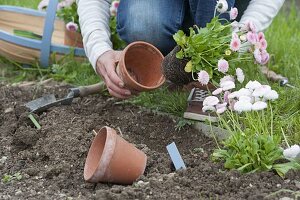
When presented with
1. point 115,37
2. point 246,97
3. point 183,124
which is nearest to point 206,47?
point 246,97

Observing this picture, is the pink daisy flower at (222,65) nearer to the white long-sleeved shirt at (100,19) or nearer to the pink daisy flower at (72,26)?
the white long-sleeved shirt at (100,19)

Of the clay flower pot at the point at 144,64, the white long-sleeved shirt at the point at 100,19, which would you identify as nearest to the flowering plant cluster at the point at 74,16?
the white long-sleeved shirt at the point at 100,19

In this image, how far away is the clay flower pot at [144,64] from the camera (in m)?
2.90

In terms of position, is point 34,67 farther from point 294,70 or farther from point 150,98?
point 294,70

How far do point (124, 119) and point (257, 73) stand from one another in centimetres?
66

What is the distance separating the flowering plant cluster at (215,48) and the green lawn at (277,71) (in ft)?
0.98

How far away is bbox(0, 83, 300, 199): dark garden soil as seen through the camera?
7.26 ft

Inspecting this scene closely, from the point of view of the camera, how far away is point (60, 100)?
319cm

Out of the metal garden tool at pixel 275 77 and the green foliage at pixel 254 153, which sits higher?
the green foliage at pixel 254 153

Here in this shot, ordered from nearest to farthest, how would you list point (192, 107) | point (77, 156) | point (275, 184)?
point (275, 184) → point (77, 156) → point (192, 107)

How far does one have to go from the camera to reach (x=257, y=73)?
326 centimetres

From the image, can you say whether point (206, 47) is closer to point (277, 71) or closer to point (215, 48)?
point (215, 48)

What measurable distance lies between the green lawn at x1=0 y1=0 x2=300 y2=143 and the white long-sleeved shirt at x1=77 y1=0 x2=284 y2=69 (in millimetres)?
324

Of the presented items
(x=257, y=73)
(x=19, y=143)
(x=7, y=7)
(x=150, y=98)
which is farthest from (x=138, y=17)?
(x=7, y=7)
